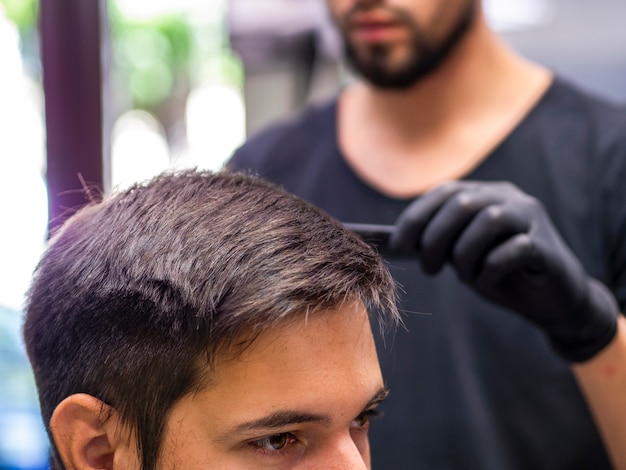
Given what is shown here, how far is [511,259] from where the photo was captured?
124 centimetres

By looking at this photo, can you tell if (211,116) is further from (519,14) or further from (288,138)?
(288,138)

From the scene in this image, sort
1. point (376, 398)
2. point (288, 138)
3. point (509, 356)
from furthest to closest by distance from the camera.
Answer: point (288, 138), point (509, 356), point (376, 398)

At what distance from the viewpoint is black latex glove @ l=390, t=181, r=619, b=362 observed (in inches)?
49.6

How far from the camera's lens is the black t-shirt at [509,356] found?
156 centimetres

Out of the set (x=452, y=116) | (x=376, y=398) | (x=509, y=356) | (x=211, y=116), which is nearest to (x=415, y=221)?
(x=376, y=398)

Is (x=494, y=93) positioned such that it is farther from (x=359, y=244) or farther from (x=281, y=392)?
(x=281, y=392)

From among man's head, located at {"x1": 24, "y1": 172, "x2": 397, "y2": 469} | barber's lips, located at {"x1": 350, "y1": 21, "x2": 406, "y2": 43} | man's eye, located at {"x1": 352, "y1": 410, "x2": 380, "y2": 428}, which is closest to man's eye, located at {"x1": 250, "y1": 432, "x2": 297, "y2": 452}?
man's head, located at {"x1": 24, "y1": 172, "x2": 397, "y2": 469}

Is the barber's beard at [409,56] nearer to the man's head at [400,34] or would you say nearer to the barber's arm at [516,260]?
the man's head at [400,34]

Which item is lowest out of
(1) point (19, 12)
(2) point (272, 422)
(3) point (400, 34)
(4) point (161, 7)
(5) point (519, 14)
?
(4) point (161, 7)

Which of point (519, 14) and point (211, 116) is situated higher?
point (519, 14)

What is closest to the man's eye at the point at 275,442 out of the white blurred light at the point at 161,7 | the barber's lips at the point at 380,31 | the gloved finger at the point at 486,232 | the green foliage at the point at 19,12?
the gloved finger at the point at 486,232

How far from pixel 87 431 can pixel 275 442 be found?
0.72 feet

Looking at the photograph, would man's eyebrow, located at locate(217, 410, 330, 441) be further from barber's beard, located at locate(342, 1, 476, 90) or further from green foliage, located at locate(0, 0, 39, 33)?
green foliage, located at locate(0, 0, 39, 33)

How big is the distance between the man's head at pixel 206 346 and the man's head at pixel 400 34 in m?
0.76
